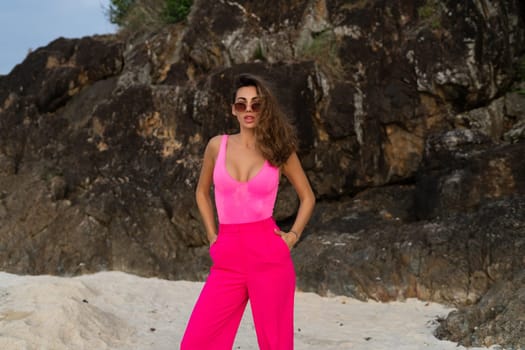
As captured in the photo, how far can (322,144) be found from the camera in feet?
25.7

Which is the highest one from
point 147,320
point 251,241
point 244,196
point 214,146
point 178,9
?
point 178,9

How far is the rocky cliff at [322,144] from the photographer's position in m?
6.66

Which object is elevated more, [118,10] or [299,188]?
[118,10]

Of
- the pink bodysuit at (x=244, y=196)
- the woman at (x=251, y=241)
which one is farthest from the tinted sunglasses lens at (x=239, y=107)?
the pink bodysuit at (x=244, y=196)

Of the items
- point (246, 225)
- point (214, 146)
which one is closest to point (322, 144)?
point (214, 146)

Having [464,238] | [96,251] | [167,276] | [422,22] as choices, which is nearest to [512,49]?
[422,22]

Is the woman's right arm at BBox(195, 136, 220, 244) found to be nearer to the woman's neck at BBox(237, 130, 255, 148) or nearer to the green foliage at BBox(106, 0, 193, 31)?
the woman's neck at BBox(237, 130, 255, 148)

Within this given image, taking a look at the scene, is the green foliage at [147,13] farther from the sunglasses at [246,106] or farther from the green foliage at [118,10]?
the sunglasses at [246,106]

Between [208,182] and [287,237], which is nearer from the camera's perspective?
[287,237]

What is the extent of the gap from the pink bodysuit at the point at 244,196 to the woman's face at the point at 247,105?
9.7 inches

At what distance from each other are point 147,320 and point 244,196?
333cm

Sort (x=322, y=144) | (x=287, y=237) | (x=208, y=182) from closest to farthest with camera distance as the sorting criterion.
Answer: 1. (x=287, y=237)
2. (x=208, y=182)
3. (x=322, y=144)

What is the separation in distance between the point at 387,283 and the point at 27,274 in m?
4.78

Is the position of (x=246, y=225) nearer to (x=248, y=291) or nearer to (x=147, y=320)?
(x=248, y=291)
